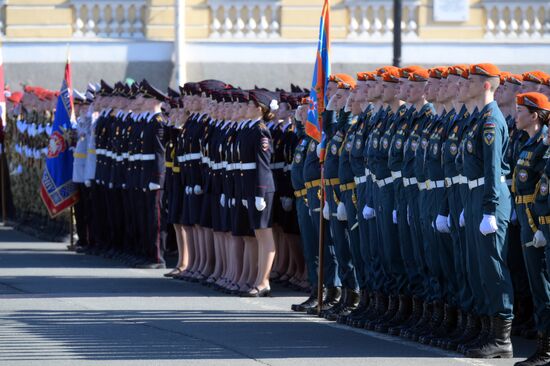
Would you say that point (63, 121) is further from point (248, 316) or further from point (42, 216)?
point (248, 316)

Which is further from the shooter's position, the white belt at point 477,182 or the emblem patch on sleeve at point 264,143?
the emblem patch on sleeve at point 264,143

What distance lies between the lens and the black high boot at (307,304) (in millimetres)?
14797

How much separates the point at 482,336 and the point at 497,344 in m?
0.23

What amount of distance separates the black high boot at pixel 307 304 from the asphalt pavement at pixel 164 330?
0.10m

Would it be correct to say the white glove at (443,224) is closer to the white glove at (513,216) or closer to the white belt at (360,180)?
the white glove at (513,216)

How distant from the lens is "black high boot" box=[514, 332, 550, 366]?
Answer: 1099 cm

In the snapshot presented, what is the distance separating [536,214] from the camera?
11281 mm

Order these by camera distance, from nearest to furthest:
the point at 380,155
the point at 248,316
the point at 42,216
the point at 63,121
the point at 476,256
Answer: the point at 476,256 → the point at 380,155 → the point at 248,316 → the point at 63,121 → the point at 42,216

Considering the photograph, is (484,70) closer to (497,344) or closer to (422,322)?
(497,344)

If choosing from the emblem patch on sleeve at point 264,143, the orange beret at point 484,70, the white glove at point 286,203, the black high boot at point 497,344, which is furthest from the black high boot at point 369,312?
the white glove at point 286,203

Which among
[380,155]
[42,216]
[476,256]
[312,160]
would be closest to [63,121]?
[42,216]

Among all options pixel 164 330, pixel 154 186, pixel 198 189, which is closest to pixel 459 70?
pixel 164 330

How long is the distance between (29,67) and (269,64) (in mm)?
4465

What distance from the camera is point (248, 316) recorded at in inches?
566
